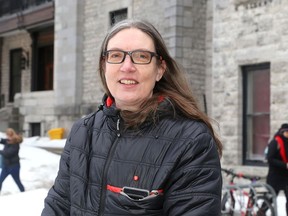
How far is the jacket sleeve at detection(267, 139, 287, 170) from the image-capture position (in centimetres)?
790

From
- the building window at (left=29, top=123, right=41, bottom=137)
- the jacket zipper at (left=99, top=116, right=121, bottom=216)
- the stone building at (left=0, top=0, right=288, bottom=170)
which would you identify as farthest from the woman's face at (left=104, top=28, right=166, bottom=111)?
the building window at (left=29, top=123, right=41, bottom=137)

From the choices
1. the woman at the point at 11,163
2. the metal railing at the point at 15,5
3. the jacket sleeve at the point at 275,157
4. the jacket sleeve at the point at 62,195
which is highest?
the metal railing at the point at 15,5

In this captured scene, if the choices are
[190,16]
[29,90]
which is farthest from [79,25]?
[29,90]

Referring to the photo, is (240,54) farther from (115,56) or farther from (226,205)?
(115,56)

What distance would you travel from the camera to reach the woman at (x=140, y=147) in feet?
6.20

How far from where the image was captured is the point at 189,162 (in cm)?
189

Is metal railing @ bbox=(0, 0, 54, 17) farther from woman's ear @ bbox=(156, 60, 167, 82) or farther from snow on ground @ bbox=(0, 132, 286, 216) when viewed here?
woman's ear @ bbox=(156, 60, 167, 82)

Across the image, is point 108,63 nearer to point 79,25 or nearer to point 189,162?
point 189,162

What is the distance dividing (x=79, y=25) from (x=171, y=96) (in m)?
16.3

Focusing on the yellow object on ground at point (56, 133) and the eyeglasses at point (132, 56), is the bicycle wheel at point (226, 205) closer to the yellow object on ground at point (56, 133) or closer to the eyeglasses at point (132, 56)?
the eyeglasses at point (132, 56)

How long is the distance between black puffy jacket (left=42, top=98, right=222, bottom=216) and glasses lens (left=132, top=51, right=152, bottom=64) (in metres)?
0.23

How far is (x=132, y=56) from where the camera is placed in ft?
6.79

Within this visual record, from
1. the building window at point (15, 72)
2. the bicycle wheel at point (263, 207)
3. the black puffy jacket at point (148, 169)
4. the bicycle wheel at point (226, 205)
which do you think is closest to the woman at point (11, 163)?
the bicycle wheel at point (226, 205)

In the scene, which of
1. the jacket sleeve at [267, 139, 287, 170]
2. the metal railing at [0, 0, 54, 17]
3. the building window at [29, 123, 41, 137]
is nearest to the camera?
the jacket sleeve at [267, 139, 287, 170]
